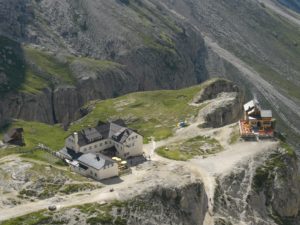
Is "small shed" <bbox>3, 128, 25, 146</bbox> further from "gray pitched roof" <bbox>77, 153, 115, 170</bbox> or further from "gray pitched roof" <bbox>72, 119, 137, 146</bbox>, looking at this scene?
"gray pitched roof" <bbox>77, 153, 115, 170</bbox>

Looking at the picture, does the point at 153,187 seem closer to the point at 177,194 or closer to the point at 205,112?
the point at 177,194

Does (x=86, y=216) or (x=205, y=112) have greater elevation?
(x=205, y=112)

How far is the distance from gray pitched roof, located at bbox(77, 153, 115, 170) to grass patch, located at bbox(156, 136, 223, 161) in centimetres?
2401

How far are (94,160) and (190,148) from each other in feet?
119

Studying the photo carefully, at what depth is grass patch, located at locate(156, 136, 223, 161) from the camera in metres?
154

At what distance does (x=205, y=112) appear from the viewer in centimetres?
19212

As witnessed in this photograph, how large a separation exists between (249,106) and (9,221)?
299 ft

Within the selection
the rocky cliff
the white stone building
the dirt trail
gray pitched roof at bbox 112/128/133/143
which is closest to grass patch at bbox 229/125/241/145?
the dirt trail

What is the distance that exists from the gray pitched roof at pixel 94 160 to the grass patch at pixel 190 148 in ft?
78.8

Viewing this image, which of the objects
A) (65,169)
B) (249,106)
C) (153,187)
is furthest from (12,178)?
(249,106)

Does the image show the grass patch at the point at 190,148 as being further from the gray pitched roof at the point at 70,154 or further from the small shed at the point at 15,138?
the small shed at the point at 15,138

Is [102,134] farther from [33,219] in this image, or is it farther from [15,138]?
[33,219]

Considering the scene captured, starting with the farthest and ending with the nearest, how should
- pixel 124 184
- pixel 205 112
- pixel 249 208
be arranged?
1. pixel 205 112
2. pixel 249 208
3. pixel 124 184

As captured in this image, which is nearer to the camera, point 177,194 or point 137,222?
point 137,222
